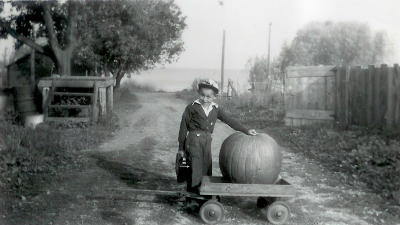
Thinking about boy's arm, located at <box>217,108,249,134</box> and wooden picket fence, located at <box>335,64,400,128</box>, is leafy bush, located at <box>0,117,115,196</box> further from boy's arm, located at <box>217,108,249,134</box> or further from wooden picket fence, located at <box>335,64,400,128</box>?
wooden picket fence, located at <box>335,64,400,128</box>

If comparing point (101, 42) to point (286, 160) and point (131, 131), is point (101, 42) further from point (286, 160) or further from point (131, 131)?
point (286, 160)

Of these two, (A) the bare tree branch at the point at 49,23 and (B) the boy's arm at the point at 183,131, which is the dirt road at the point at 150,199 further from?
(A) the bare tree branch at the point at 49,23

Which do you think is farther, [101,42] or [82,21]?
[101,42]

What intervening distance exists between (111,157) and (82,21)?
1158 cm

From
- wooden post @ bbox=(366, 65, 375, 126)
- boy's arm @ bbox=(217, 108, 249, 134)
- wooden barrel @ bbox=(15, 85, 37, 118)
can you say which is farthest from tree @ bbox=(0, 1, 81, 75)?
boy's arm @ bbox=(217, 108, 249, 134)

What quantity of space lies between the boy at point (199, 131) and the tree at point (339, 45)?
155 feet

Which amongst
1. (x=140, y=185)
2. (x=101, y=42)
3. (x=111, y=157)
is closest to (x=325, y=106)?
(x=111, y=157)

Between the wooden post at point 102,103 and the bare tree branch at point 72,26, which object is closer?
the wooden post at point 102,103

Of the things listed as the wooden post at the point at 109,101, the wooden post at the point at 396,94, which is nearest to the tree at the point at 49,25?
the wooden post at the point at 109,101

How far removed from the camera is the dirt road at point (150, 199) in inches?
238

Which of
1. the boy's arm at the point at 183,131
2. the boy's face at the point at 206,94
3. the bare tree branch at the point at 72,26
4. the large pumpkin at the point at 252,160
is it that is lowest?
the large pumpkin at the point at 252,160

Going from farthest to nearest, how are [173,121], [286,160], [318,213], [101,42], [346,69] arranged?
[101,42], [173,121], [346,69], [286,160], [318,213]

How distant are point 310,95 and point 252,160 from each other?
30.2ft

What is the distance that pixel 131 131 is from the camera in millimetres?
15094
